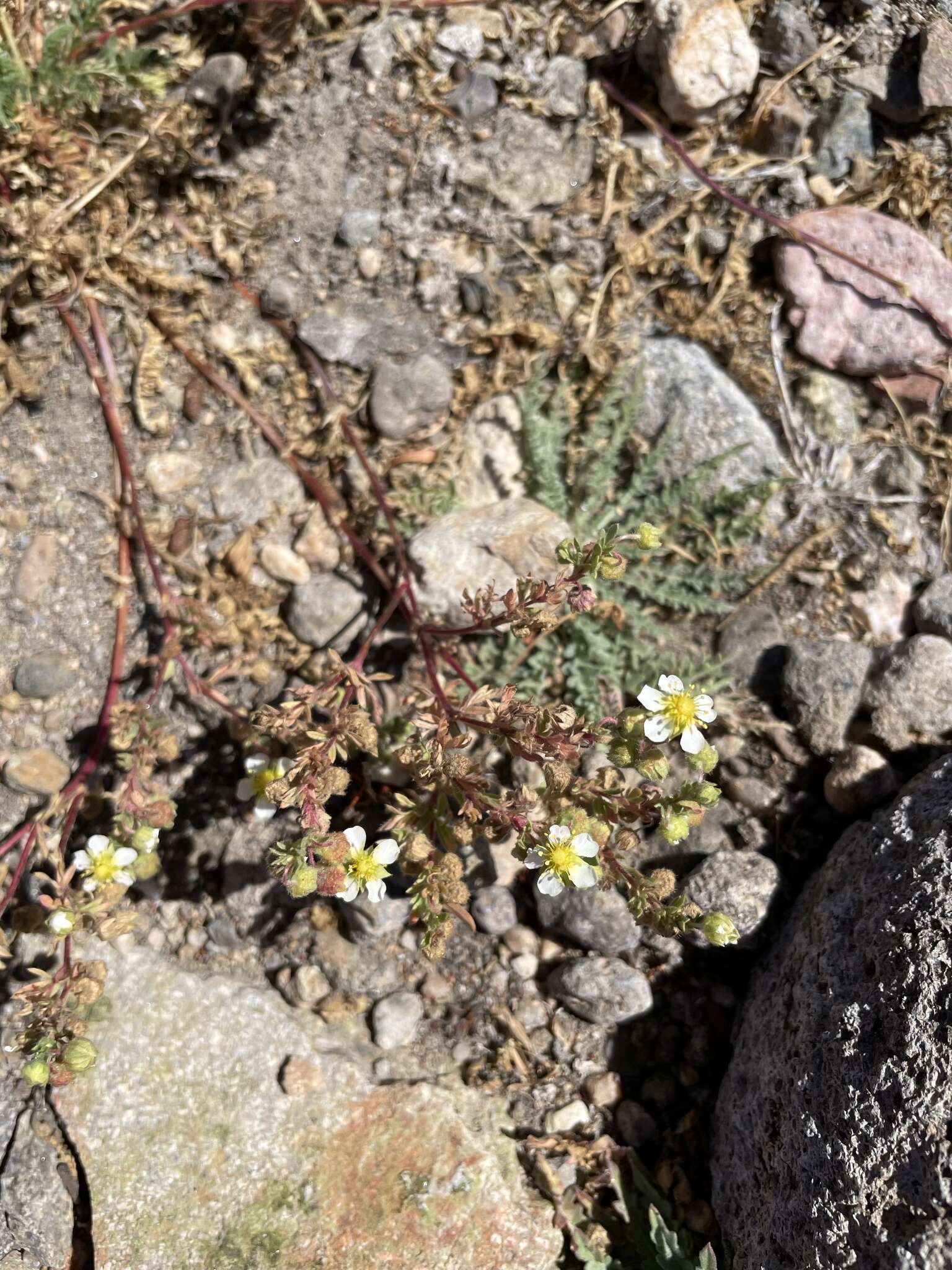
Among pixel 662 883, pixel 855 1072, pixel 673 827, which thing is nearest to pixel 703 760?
pixel 673 827

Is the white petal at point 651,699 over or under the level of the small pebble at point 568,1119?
over

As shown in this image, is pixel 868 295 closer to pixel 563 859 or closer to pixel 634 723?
pixel 634 723

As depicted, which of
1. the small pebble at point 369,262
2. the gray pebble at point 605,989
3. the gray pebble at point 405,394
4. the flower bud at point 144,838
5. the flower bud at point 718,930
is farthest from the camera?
the small pebble at point 369,262

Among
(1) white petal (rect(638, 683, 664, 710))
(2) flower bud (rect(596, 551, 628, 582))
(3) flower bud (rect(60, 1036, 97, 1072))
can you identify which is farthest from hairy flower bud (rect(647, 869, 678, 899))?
(3) flower bud (rect(60, 1036, 97, 1072))

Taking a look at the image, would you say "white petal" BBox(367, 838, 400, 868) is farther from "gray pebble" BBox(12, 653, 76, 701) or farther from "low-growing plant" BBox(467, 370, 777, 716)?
"gray pebble" BBox(12, 653, 76, 701)

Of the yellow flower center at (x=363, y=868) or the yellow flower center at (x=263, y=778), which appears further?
the yellow flower center at (x=263, y=778)

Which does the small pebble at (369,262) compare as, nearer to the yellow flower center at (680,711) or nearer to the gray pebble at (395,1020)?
the yellow flower center at (680,711)

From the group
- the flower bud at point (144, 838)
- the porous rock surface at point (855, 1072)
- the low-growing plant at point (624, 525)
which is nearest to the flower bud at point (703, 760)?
the porous rock surface at point (855, 1072)
